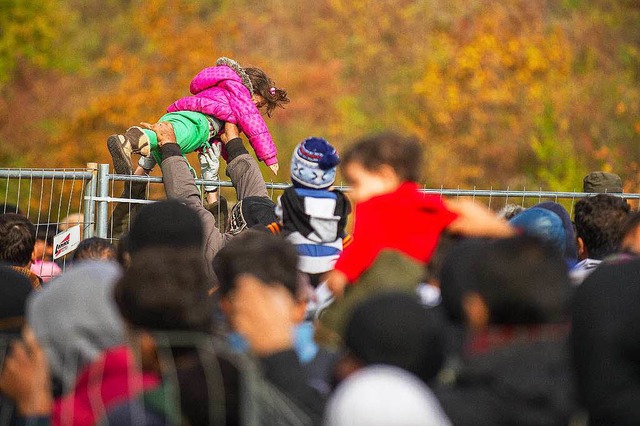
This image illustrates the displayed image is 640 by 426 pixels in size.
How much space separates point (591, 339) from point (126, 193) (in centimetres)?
525

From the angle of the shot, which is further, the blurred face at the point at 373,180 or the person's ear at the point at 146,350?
the blurred face at the point at 373,180

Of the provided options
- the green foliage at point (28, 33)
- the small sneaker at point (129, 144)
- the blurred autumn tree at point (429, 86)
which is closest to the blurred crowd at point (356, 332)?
the small sneaker at point (129, 144)

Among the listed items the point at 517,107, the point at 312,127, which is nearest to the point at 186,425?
the point at 517,107

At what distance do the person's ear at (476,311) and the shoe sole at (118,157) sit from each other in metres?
4.79

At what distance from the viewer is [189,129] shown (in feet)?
28.5

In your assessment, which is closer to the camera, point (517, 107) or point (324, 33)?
point (517, 107)

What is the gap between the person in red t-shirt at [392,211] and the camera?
473cm

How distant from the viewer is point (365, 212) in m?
4.84

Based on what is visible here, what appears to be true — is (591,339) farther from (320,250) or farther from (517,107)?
(517,107)

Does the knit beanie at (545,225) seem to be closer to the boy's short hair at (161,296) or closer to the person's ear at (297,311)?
the person's ear at (297,311)

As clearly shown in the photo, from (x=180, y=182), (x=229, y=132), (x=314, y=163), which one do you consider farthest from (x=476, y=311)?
(x=229, y=132)

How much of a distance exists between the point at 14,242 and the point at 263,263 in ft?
8.58

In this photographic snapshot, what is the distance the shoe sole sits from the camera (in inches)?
329

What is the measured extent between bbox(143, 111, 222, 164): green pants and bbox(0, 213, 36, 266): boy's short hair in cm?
202
